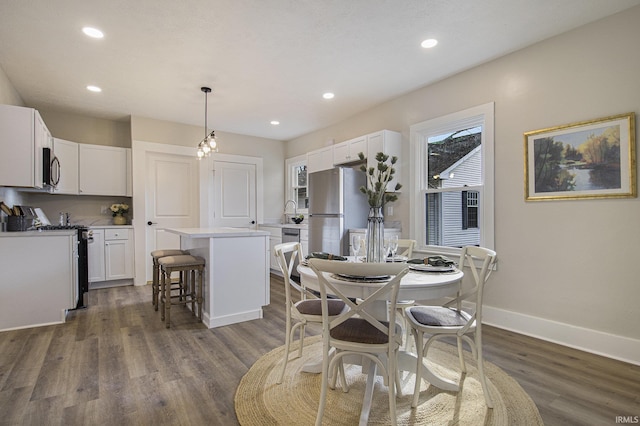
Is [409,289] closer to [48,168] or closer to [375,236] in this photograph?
[375,236]

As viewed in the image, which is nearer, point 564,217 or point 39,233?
point 564,217

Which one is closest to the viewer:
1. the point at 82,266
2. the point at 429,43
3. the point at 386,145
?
the point at 429,43

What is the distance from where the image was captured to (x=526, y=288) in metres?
2.95

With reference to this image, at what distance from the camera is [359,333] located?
1.67 meters

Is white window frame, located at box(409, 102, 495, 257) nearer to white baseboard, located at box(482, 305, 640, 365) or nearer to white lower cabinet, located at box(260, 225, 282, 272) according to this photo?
white baseboard, located at box(482, 305, 640, 365)

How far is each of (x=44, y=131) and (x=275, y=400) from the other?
397cm

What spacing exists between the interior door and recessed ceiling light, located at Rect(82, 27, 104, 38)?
104 inches

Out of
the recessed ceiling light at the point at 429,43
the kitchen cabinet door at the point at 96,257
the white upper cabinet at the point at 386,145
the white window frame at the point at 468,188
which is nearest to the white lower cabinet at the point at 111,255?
the kitchen cabinet door at the point at 96,257

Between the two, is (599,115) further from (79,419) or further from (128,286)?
(128,286)

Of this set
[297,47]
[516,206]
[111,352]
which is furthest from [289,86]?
[111,352]

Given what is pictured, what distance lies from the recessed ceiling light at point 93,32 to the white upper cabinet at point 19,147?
44.1 inches

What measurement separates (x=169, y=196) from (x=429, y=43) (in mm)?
4484

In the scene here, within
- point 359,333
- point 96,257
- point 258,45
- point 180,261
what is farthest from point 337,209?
point 96,257

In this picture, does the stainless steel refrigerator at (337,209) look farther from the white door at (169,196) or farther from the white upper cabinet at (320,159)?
the white door at (169,196)
